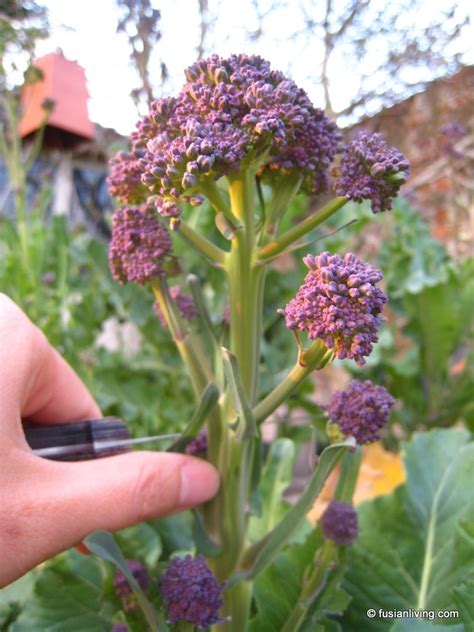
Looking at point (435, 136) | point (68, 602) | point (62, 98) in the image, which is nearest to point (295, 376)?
point (68, 602)

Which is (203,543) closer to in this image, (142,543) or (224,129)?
(142,543)

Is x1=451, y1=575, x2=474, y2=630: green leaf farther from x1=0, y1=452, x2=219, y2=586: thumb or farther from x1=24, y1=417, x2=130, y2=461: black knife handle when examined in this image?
x1=24, y1=417, x2=130, y2=461: black knife handle

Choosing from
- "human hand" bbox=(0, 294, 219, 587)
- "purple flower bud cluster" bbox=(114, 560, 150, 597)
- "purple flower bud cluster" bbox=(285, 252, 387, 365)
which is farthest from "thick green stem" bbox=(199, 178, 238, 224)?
"purple flower bud cluster" bbox=(114, 560, 150, 597)

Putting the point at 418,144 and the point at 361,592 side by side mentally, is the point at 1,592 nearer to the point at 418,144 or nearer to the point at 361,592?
the point at 361,592

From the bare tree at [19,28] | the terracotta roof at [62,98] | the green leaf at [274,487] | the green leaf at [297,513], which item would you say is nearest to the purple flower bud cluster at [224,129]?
the green leaf at [297,513]

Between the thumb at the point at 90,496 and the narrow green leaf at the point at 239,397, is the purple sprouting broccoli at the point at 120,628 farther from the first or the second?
the narrow green leaf at the point at 239,397
